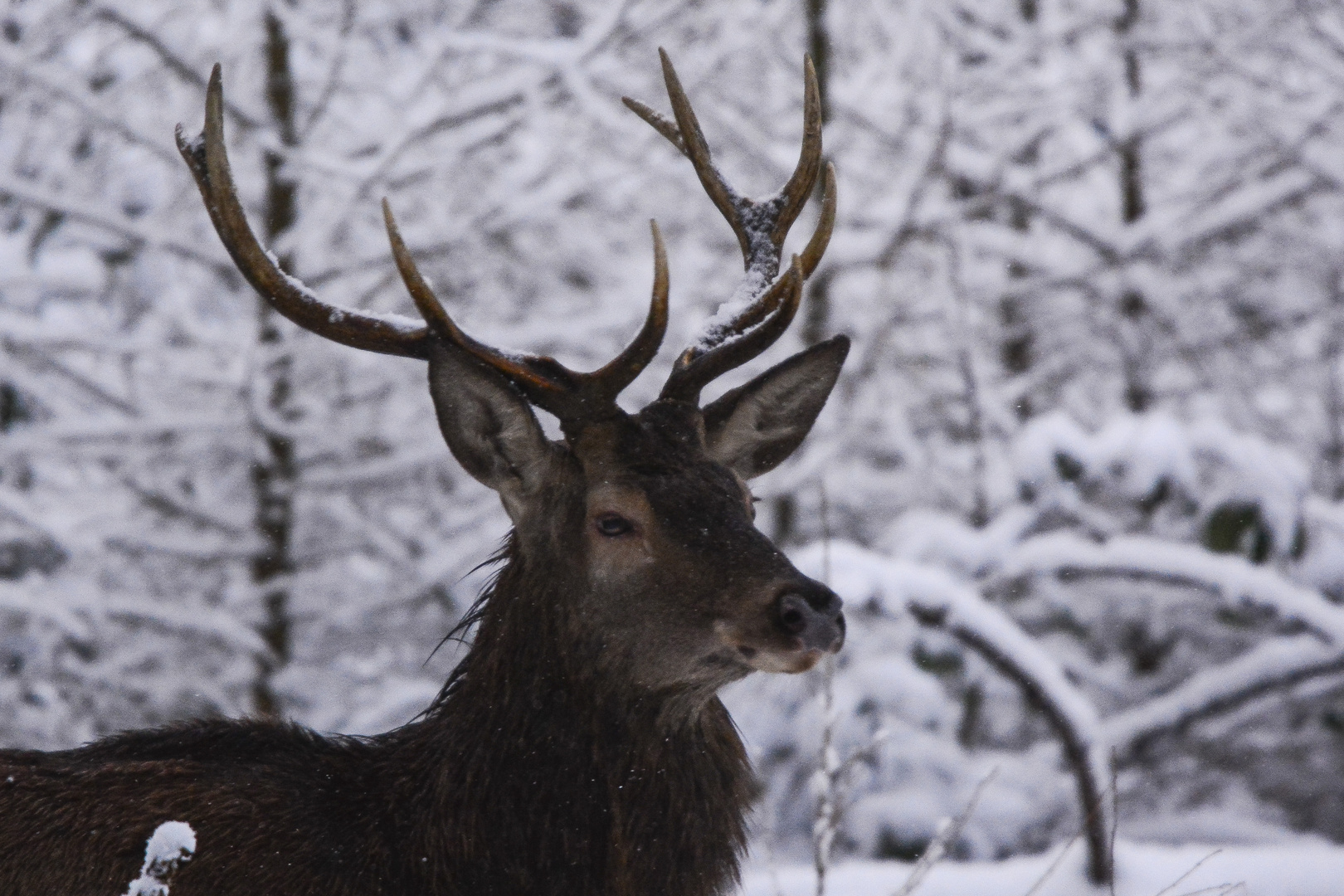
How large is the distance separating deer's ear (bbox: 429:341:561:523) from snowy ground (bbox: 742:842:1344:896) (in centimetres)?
135

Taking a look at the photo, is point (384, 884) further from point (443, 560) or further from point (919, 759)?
point (919, 759)

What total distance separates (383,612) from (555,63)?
9.70ft

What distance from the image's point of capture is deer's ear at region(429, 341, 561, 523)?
114 inches

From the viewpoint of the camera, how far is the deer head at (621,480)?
8.90 ft

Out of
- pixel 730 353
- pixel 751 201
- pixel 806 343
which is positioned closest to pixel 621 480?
pixel 730 353

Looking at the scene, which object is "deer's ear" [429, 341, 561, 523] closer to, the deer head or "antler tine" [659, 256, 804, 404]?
the deer head

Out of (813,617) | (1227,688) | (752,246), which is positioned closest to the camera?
(813,617)

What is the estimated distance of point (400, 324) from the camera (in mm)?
2949

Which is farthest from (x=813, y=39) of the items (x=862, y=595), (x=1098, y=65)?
(x=862, y=595)

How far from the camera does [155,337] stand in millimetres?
7070

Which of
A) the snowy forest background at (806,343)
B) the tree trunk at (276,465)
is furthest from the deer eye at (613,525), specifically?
the tree trunk at (276,465)

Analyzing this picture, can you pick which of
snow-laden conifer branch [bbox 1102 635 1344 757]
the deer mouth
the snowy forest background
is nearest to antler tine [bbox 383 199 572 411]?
the deer mouth

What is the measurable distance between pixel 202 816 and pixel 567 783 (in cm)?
68

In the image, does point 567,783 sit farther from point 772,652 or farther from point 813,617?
point 813,617
